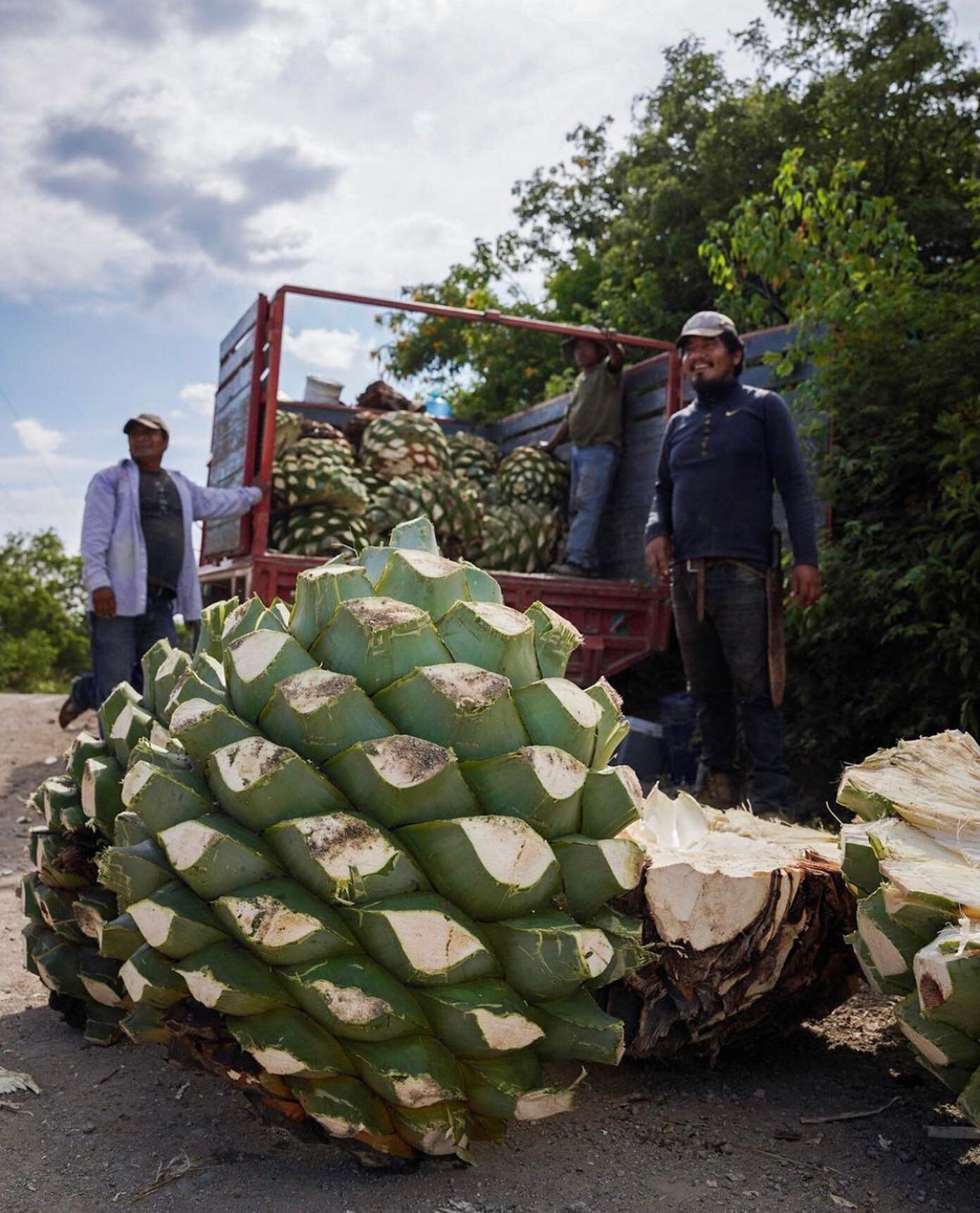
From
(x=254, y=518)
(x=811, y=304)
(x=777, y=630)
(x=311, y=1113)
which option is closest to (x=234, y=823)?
(x=311, y=1113)

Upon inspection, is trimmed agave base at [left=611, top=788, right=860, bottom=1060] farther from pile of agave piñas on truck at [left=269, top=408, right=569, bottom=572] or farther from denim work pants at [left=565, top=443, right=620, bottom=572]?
denim work pants at [left=565, top=443, right=620, bottom=572]

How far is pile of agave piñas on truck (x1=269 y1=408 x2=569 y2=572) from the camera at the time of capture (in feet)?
20.5

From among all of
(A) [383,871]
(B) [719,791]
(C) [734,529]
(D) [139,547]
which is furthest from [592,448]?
(A) [383,871]

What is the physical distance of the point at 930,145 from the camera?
15.2 metres

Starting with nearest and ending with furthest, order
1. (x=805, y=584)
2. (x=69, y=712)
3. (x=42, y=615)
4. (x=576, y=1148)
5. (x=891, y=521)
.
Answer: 1. (x=576, y=1148)
2. (x=805, y=584)
3. (x=891, y=521)
4. (x=69, y=712)
5. (x=42, y=615)

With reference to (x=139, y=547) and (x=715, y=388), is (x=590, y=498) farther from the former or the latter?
(x=139, y=547)

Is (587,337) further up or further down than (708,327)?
further up

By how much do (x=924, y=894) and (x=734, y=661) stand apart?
3080mm

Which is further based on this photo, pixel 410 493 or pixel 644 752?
pixel 410 493

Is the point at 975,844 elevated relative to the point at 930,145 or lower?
lower

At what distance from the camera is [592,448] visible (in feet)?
22.8

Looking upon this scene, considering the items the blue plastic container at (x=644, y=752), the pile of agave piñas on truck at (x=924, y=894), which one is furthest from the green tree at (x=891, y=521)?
the pile of agave piñas on truck at (x=924, y=894)

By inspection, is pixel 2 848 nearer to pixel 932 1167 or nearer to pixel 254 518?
pixel 254 518

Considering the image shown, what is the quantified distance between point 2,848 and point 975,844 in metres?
4.09
